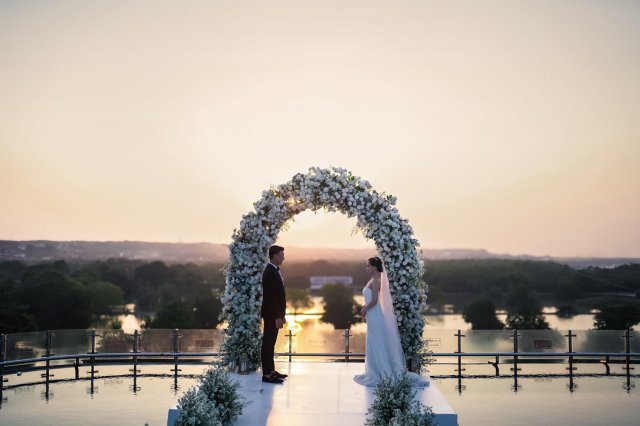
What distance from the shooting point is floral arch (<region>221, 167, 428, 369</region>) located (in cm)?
1205

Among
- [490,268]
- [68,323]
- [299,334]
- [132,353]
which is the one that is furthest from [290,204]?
[490,268]

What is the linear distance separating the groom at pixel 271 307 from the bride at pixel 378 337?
4.71 ft

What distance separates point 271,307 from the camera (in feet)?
37.3

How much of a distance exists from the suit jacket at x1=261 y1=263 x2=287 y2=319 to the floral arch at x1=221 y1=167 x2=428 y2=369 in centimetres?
87

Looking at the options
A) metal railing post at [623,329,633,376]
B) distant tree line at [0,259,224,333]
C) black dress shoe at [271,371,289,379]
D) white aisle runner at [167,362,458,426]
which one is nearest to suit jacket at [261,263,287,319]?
black dress shoe at [271,371,289,379]

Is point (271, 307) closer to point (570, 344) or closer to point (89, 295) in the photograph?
point (570, 344)

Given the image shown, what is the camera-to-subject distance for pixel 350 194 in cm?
1218

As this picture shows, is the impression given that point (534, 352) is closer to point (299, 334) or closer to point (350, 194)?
point (299, 334)

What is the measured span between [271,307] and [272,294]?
236 mm

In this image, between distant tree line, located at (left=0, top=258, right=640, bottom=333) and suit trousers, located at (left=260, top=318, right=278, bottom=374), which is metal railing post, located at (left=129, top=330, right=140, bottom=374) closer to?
suit trousers, located at (left=260, top=318, right=278, bottom=374)

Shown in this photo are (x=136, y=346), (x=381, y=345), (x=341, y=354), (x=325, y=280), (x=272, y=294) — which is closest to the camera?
(x=272, y=294)

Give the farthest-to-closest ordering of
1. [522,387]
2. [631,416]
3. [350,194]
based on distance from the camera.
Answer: [522,387], [350,194], [631,416]

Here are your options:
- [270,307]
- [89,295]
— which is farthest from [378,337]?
[89,295]

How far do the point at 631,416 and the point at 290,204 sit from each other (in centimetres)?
678
